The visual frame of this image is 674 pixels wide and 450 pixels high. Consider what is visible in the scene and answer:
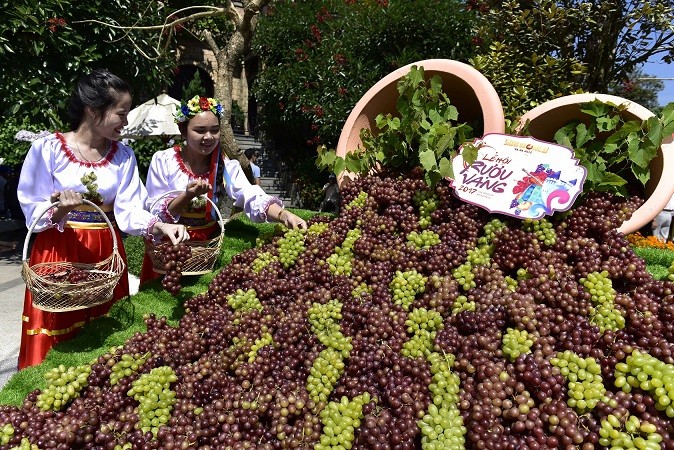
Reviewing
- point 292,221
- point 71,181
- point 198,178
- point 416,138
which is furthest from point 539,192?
point 71,181

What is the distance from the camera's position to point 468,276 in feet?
5.22

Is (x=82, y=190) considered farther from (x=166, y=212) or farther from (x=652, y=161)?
(x=652, y=161)

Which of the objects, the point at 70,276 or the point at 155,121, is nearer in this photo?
the point at 70,276

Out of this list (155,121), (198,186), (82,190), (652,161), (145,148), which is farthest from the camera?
(145,148)

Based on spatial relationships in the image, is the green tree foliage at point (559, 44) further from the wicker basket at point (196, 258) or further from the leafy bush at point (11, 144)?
the leafy bush at point (11, 144)

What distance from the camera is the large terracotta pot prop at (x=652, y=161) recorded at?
5.61 ft

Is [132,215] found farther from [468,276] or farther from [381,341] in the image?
[468,276]

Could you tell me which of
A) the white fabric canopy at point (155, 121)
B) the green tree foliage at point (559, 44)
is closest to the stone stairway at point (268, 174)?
the white fabric canopy at point (155, 121)

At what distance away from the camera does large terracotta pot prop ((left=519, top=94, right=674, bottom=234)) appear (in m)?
1.71

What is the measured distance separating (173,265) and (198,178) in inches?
25.5

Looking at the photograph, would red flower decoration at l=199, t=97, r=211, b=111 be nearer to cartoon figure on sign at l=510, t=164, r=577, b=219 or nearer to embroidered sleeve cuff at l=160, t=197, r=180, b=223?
embroidered sleeve cuff at l=160, t=197, r=180, b=223

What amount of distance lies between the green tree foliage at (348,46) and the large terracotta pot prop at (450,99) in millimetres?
3420

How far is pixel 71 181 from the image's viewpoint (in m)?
2.15

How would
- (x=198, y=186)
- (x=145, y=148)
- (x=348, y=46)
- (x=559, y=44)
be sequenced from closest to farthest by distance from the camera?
(x=198, y=186) → (x=559, y=44) → (x=348, y=46) → (x=145, y=148)
